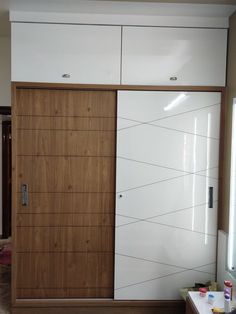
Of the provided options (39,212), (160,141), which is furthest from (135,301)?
(160,141)

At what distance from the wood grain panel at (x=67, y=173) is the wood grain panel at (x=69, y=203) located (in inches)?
1.8

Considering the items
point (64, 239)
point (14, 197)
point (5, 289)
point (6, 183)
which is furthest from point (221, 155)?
point (6, 183)

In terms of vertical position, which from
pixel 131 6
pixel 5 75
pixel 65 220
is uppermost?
pixel 131 6

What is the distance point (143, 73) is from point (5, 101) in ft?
5.20

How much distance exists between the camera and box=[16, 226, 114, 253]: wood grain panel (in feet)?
9.68

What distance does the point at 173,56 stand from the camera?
2900 millimetres

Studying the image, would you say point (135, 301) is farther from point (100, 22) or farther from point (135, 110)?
point (100, 22)

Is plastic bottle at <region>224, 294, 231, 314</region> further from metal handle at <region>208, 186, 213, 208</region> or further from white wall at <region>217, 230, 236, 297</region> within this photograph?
metal handle at <region>208, 186, 213, 208</region>

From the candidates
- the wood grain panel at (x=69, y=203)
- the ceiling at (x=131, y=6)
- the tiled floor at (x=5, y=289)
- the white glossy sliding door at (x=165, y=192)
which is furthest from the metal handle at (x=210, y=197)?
the tiled floor at (x=5, y=289)

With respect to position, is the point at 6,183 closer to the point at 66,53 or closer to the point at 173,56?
the point at 66,53

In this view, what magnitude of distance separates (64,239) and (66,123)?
41.0 inches

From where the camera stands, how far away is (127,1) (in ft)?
8.67

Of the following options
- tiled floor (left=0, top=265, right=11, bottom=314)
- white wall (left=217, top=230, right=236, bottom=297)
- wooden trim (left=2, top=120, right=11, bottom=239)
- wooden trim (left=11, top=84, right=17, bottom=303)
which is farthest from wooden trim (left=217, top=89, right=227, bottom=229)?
wooden trim (left=2, top=120, right=11, bottom=239)

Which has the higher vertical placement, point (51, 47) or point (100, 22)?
point (100, 22)
